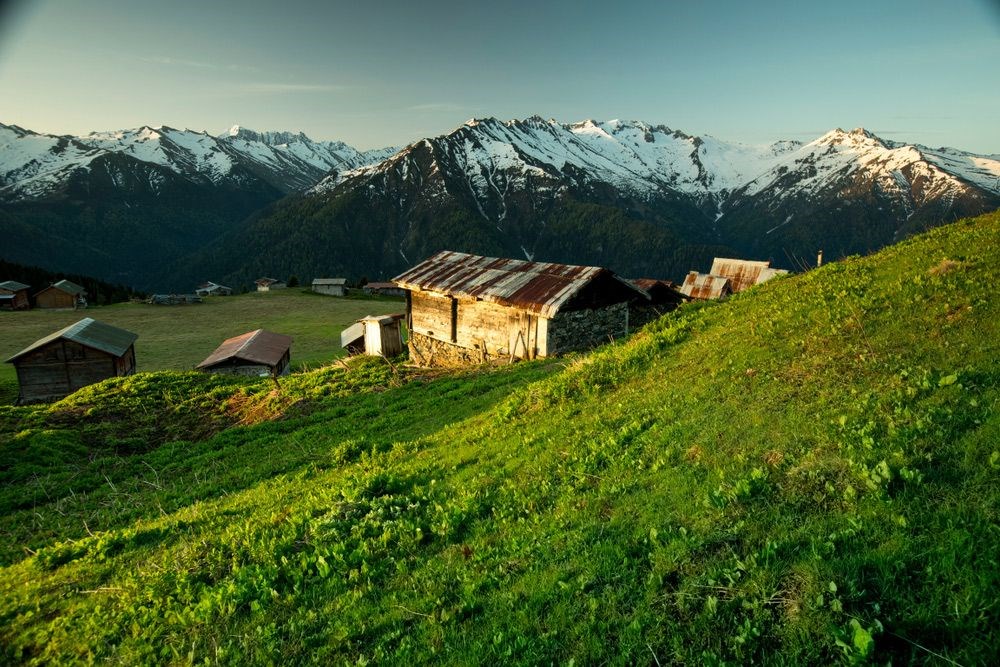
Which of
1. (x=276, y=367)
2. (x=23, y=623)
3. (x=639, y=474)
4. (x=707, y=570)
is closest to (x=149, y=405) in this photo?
(x=276, y=367)

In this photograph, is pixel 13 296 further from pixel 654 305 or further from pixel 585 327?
pixel 654 305

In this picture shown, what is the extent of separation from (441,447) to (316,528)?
13.8 ft

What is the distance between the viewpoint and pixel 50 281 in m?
99.4

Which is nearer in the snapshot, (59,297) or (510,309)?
(510,309)

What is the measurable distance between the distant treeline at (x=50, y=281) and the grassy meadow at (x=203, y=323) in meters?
5.51

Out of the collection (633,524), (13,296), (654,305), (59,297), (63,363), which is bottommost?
(63,363)

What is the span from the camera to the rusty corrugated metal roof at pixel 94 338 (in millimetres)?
39106

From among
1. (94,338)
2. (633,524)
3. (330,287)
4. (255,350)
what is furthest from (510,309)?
(330,287)

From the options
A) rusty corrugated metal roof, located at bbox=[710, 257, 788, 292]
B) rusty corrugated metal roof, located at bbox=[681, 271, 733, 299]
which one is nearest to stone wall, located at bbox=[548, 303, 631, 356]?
rusty corrugated metal roof, located at bbox=[681, 271, 733, 299]

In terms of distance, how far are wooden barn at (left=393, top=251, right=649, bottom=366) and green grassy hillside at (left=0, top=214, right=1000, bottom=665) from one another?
11633 millimetres

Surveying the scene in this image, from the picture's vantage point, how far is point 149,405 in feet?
79.0

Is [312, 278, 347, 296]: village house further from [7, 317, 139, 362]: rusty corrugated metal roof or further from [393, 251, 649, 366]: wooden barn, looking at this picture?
[393, 251, 649, 366]: wooden barn

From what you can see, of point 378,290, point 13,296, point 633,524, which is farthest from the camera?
point 378,290

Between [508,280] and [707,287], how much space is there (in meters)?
33.0
